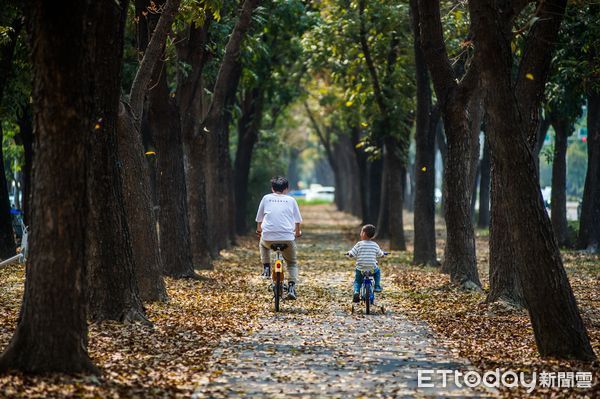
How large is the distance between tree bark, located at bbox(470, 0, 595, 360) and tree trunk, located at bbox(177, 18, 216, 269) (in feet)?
38.9

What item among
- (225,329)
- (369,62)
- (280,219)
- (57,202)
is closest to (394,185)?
(369,62)

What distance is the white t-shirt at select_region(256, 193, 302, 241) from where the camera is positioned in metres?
15.9

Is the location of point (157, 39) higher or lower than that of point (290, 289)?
higher

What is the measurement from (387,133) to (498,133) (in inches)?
797

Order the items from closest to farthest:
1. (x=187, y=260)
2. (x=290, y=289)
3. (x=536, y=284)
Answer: (x=536, y=284) < (x=290, y=289) < (x=187, y=260)

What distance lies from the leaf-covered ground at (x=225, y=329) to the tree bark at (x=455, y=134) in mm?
615

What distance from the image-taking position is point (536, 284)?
10.8 metres

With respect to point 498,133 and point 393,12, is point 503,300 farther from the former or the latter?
point 393,12

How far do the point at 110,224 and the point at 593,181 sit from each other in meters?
19.7

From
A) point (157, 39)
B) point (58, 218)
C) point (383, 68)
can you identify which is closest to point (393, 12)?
point (383, 68)

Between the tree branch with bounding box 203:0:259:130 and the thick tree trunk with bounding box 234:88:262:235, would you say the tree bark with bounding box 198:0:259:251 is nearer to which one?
the tree branch with bounding box 203:0:259:130

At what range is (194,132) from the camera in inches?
938

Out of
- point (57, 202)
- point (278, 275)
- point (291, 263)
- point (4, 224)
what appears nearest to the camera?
point (57, 202)

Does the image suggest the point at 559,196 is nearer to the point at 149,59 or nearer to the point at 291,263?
the point at 291,263
